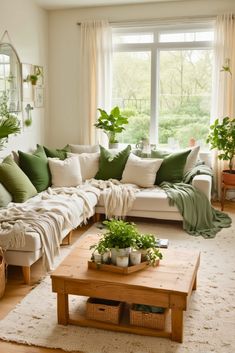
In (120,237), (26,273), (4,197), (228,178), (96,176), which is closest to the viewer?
(120,237)

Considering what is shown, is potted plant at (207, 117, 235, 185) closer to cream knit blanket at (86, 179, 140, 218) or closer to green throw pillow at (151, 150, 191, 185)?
green throw pillow at (151, 150, 191, 185)

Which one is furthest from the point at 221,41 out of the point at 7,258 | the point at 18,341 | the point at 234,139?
the point at 18,341

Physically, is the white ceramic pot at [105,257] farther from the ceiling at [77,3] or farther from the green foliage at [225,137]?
the ceiling at [77,3]

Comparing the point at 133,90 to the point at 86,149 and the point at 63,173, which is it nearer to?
the point at 86,149

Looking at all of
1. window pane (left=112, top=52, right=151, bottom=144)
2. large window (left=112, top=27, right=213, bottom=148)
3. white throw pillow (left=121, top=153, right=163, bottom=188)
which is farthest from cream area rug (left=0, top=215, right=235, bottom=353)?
window pane (left=112, top=52, right=151, bottom=144)

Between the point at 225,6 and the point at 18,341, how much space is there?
4.77m

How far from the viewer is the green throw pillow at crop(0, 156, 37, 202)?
155 inches

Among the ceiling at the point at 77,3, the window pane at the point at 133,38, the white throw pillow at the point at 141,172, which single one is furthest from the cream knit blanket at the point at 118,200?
the ceiling at the point at 77,3

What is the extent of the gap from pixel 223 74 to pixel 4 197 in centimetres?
334

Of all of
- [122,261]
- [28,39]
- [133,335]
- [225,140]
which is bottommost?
[133,335]

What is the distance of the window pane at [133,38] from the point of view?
18.2 feet

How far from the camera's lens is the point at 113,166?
4977mm

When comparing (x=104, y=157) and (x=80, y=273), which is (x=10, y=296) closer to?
(x=80, y=273)

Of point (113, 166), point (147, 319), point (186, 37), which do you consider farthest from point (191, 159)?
point (147, 319)
